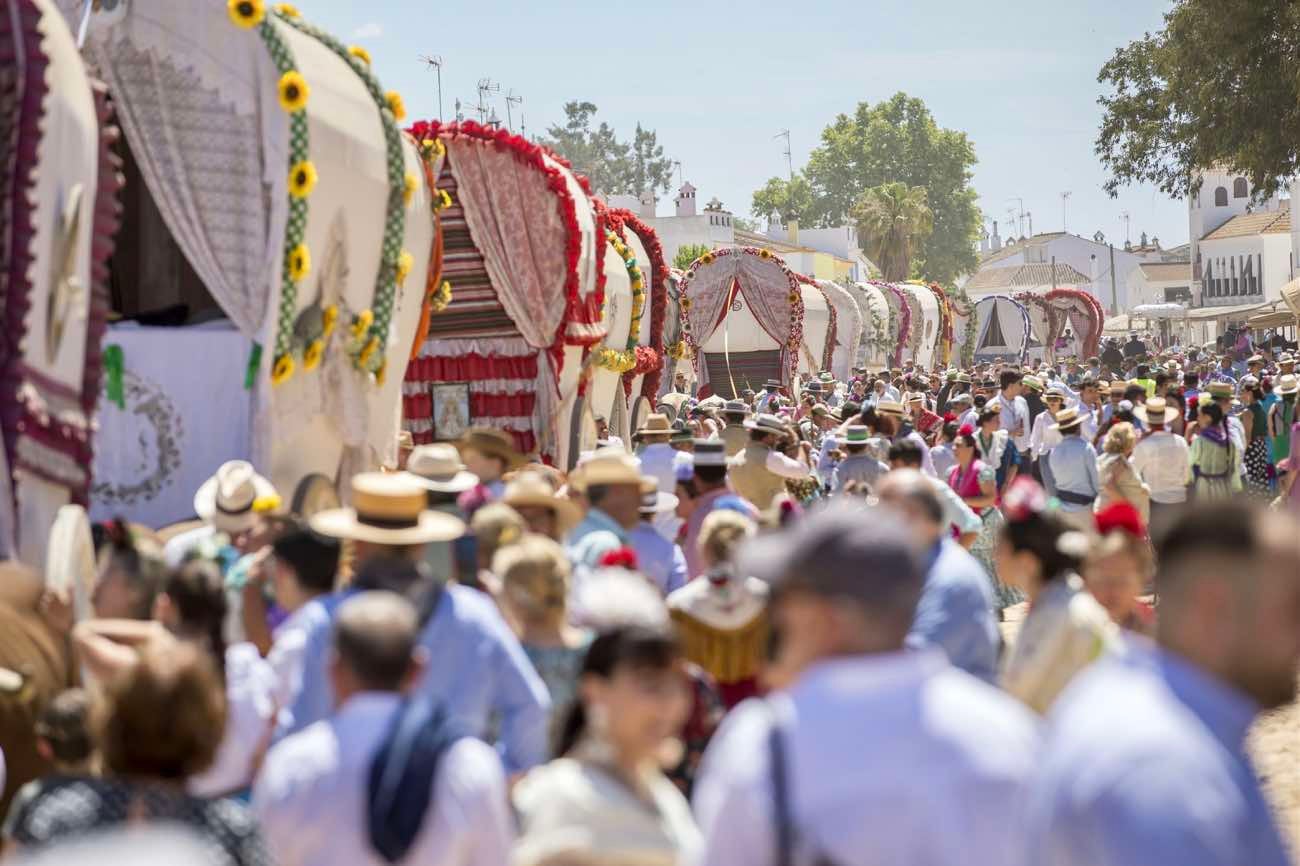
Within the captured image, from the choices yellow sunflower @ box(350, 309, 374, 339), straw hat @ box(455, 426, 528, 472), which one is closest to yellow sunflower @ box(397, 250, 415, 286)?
yellow sunflower @ box(350, 309, 374, 339)

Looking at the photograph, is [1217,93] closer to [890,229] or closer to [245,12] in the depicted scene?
[245,12]

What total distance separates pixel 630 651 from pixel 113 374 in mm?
6901

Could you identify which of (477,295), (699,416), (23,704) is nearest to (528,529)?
(23,704)

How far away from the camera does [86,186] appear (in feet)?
26.3

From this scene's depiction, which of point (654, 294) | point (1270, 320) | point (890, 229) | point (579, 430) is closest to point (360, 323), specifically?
point (579, 430)

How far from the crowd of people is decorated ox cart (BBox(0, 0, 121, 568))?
2.26ft

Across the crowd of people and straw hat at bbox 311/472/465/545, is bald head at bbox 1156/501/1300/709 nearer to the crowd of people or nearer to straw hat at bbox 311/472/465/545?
the crowd of people

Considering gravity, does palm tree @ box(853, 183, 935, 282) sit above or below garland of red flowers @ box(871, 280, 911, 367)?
above

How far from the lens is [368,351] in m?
11.2

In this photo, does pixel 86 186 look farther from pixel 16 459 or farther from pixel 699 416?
pixel 699 416

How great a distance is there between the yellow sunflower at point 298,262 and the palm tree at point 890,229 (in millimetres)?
79488

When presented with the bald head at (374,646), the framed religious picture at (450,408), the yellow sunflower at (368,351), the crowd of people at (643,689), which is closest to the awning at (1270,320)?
the framed religious picture at (450,408)

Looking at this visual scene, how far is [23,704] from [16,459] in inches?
95.0

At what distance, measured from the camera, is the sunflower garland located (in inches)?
445
